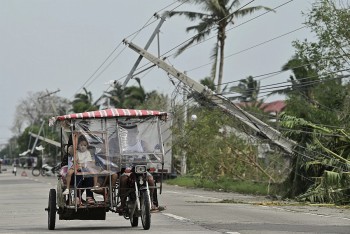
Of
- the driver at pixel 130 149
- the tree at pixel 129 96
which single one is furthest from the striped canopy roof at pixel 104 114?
the tree at pixel 129 96

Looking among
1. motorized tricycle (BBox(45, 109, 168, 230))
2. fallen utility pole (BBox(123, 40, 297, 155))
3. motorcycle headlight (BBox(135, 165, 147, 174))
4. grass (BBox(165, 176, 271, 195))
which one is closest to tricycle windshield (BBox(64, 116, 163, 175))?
motorized tricycle (BBox(45, 109, 168, 230))

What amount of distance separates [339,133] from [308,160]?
5.72 ft

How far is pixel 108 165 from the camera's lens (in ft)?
48.8

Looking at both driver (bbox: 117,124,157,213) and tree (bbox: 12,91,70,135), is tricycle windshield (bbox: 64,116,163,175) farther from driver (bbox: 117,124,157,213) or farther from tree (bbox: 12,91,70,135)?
tree (bbox: 12,91,70,135)

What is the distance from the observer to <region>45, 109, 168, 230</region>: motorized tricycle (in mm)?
14602

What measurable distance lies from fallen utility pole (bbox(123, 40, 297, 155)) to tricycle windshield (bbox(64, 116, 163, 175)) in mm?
17295

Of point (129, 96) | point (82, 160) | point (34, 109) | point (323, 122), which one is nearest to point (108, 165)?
point (82, 160)

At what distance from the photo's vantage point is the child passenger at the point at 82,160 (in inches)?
579

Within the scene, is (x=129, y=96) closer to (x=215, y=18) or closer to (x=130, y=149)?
(x=215, y=18)

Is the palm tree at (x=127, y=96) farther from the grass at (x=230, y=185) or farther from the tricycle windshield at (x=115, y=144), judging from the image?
the tricycle windshield at (x=115, y=144)

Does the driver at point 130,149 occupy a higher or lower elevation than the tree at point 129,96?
lower

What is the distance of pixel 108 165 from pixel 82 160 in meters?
0.49

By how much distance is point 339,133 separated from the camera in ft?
91.2

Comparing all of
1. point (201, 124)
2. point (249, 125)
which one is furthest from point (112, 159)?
point (201, 124)
